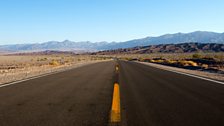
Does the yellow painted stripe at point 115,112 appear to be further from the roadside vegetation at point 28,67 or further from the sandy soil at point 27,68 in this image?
the roadside vegetation at point 28,67

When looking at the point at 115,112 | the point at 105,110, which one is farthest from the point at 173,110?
the point at 105,110

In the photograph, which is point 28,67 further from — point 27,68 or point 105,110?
Answer: point 105,110

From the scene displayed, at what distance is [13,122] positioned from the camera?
5.18 m

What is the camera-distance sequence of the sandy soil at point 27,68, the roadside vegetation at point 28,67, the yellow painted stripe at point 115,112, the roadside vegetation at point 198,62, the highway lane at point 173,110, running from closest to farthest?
the highway lane at point 173,110 < the yellow painted stripe at point 115,112 < the sandy soil at point 27,68 < the roadside vegetation at point 28,67 < the roadside vegetation at point 198,62

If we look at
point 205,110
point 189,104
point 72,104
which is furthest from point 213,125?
point 72,104

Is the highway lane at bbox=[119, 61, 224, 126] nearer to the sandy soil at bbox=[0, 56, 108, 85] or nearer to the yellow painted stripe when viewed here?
the yellow painted stripe

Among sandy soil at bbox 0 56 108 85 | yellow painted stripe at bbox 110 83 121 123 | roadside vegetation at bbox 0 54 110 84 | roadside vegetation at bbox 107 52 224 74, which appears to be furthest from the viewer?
roadside vegetation at bbox 107 52 224 74

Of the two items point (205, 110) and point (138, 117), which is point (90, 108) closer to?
point (138, 117)

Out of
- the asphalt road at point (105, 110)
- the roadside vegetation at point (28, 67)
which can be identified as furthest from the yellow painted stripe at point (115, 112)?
the roadside vegetation at point (28, 67)

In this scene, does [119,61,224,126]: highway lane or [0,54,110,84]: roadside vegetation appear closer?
[119,61,224,126]: highway lane

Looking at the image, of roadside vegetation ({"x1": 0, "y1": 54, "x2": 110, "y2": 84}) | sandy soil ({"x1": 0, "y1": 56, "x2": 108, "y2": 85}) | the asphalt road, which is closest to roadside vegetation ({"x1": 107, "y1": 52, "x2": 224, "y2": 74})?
sandy soil ({"x1": 0, "y1": 56, "x2": 108, "y2": 85})

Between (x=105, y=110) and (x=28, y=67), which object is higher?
(x=105, y=110)

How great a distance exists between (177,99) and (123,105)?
1.67 metres

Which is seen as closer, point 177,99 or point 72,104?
point 72,104
